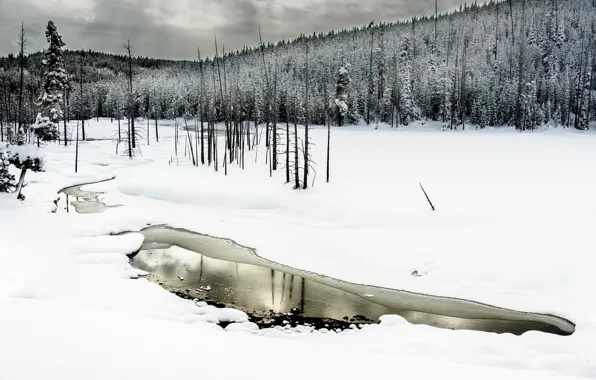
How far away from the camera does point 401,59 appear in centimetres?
9244

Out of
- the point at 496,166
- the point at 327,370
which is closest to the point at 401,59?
the point at 496,166

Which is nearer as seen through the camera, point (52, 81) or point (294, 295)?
point (294, 295)

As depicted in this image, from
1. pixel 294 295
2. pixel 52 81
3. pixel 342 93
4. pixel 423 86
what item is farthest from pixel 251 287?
pixel 423 86

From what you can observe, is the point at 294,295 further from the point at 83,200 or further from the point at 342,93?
the point at 342,93

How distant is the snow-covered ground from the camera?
8273 millimetres

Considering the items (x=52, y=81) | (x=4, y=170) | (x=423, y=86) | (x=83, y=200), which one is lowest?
(x=83, y=200)

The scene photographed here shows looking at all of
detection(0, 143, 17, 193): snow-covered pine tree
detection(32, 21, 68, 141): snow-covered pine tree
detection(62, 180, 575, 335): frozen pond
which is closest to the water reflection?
detection(62, 180, 575, 335): frozen pond

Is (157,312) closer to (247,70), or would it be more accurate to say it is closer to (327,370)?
(327,370)

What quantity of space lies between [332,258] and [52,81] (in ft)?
147

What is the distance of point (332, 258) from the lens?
64.6ft

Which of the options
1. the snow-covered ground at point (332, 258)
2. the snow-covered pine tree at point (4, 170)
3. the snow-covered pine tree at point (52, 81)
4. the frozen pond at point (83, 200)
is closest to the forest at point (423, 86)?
the snow-covered pine tree at point (52, 81)

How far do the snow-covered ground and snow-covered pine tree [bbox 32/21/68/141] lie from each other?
11750 millimetres

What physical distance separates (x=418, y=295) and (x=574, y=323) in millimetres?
5000

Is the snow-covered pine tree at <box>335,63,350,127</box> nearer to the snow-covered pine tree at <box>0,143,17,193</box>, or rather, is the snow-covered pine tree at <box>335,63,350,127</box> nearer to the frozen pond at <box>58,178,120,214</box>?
the frozen pond at <box>58,178,120,214</box>
